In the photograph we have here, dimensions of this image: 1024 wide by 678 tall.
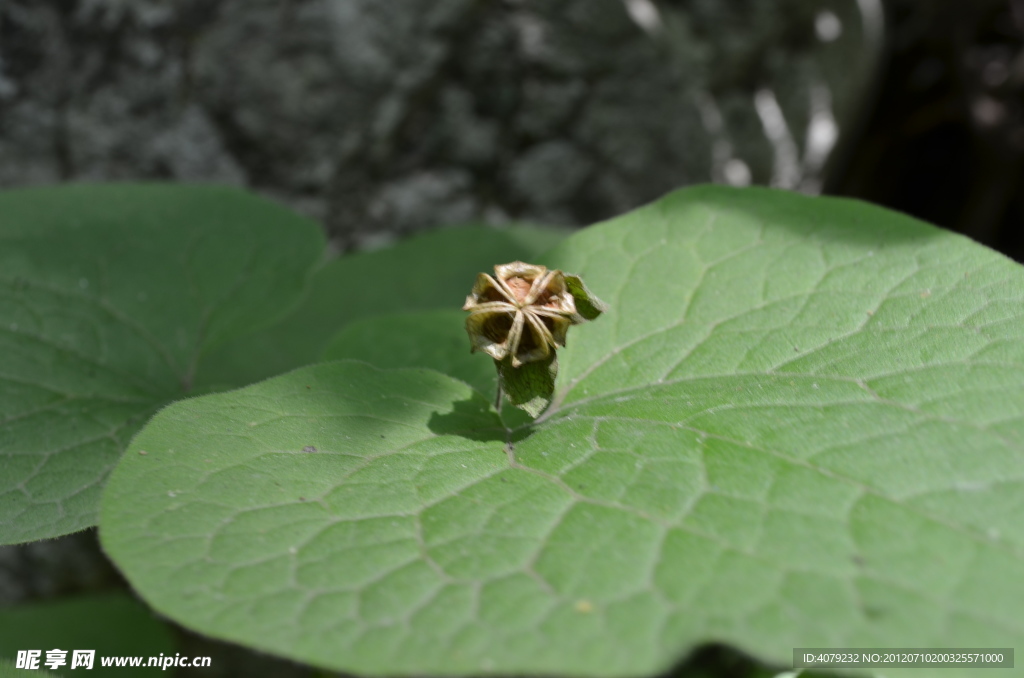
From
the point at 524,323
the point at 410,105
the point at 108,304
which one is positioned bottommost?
the point at 108,304

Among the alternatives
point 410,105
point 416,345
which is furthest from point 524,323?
point 410,105

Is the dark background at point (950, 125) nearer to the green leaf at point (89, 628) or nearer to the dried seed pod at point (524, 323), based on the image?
the dried seed pod at point (524, 323)

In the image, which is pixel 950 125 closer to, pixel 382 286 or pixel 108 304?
A: pixel 382 286

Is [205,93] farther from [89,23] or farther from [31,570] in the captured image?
[31,570]

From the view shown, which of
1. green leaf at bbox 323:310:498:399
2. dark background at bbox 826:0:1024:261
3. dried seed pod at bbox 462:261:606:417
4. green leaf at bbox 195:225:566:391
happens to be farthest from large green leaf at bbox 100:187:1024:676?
dark background at bbox 826:0:1024:261

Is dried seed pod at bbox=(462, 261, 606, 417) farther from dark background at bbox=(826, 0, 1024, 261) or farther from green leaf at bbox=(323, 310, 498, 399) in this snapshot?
A: dark background at bbox=(826, 0, 1024, 261)

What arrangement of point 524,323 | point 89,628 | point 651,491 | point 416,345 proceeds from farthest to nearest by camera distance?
point 89,628, point 416,345, point 524,323, point 651,491

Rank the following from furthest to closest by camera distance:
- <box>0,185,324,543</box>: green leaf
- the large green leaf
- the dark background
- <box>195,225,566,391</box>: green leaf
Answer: the dark background < <box>195,225,566,391</box>: green leaf < <box>0,185,324,543</box>: green leaf < the large green leaf
